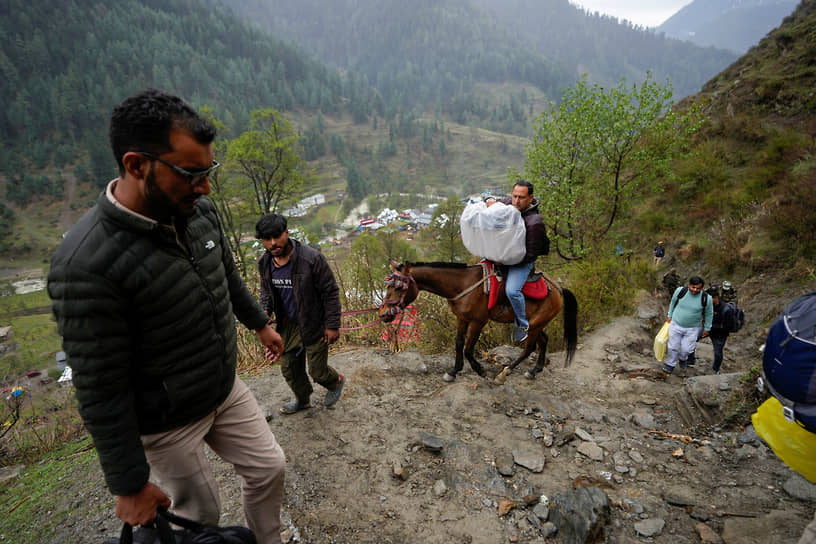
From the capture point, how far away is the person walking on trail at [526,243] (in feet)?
15.1

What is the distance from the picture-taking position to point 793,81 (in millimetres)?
12812

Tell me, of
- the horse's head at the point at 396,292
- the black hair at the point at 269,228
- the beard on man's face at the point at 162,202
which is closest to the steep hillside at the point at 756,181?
the horse's head at the point at 396,292

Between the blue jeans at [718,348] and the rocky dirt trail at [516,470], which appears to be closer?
the rocky dirt trail at [516,470]

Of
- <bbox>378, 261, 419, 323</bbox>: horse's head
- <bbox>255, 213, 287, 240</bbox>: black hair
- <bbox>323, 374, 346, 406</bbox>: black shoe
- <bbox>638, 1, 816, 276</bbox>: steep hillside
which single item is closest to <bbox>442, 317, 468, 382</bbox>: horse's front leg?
<bbox>378, 261, 419, 323</bbox>: horse's head

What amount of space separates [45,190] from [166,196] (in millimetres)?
105633

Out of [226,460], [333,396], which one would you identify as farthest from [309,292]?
[226,460]

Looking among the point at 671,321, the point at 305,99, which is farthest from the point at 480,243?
the point at 305,99

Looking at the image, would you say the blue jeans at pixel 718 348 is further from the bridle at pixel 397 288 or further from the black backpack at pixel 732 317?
the bridle at pixel 397 288

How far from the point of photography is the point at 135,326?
155 centimetres

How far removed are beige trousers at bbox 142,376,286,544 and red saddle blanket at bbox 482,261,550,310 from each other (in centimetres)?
355

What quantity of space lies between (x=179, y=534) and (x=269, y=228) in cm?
236

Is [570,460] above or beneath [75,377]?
beneath

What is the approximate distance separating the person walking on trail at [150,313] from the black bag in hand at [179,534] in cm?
6

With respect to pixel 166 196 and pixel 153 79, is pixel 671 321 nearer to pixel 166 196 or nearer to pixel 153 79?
pixel 166 196
